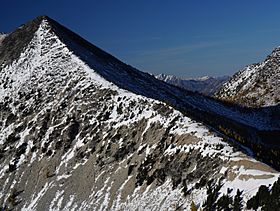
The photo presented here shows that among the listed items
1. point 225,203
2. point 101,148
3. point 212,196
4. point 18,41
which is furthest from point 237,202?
point 18,41

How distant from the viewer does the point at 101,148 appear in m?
38.7

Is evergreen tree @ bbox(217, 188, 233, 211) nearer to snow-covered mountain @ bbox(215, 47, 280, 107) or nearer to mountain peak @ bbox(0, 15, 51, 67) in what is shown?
mountain peak @ bbox(0, 15, 51, 67)

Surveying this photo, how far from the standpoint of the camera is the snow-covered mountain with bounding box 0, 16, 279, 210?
2727cm

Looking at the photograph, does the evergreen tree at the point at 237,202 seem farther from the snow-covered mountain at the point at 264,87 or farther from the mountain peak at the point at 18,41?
the snow-covered mountain at the point at 264,87

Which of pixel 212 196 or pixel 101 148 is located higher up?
pixel 101 148

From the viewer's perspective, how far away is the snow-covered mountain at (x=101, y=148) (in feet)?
89.5

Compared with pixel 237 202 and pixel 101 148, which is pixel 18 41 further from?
pixel 237 202

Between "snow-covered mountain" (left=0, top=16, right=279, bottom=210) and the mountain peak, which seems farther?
the mountain peak

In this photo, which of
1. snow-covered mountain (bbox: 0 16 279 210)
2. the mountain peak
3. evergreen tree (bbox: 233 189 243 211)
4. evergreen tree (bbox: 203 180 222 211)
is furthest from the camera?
the mountain peak

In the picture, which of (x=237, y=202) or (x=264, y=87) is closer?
(x=237, y=202)

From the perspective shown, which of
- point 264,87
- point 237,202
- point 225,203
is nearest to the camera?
point 237,202

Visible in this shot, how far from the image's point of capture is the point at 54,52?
198 feet

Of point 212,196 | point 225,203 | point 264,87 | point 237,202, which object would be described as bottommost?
point 225,203

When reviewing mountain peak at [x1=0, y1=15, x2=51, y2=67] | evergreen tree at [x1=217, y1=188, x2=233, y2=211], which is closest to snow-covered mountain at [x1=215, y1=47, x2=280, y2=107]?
mountain peak at [x1=0, y1=15, x2=51, y2=67]
